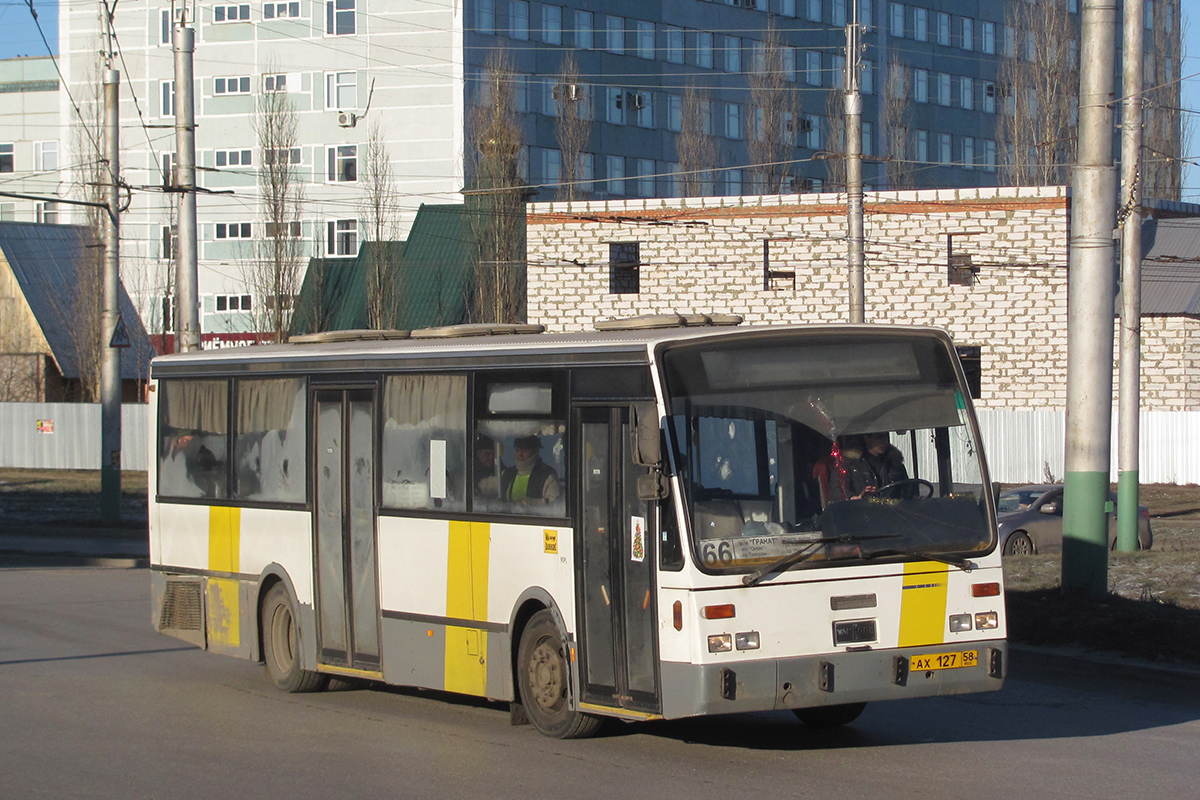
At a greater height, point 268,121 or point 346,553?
point 268,121

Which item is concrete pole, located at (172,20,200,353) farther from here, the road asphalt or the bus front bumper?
the bus front bumper

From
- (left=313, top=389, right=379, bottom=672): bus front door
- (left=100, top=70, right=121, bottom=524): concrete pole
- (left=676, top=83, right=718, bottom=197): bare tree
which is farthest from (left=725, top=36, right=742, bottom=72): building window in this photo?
(left=313, top=389, right=379, bottom=672): bus front door

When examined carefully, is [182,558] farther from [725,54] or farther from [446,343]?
[725,54]

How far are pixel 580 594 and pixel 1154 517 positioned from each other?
86.3ft

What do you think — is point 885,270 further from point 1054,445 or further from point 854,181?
point 854,181

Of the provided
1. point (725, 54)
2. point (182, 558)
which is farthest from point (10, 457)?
point (182, 558)

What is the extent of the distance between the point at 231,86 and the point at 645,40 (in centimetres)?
1850

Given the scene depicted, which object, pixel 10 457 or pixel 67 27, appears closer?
pixel 10 457

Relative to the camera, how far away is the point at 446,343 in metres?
10.6

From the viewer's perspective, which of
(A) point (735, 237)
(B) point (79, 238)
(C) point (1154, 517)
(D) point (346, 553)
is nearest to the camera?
(D) point (346, 553)

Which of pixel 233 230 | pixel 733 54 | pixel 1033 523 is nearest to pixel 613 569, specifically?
pixel 1033 523

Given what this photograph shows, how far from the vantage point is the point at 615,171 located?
6625cm

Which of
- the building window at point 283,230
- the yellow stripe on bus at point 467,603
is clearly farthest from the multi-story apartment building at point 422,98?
the yellow stripe on bus at point 467,603

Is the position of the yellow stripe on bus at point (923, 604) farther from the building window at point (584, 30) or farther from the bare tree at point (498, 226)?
the building window at point (584, 30)
